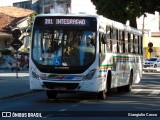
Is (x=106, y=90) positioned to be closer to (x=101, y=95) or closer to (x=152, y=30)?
(x=101, y=95)

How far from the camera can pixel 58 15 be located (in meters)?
20.4

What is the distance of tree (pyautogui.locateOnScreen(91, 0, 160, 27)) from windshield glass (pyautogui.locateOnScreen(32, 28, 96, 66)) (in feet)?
69.9

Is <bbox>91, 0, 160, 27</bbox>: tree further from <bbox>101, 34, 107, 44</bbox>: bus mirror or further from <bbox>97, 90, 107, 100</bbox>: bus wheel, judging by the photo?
<bbox>101, 34, 107, 44</bbox>: bus mirror

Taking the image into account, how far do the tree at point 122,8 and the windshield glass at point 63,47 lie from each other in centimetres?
2130

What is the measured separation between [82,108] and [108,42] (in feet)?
16.6

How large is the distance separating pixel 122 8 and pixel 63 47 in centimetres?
2696

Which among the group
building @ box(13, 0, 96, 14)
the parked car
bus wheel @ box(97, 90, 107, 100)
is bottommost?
the parked car

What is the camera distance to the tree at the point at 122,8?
42312mm

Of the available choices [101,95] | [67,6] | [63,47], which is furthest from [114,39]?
[67,6]

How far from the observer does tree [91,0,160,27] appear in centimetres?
4231

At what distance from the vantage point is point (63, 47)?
65.6 ft

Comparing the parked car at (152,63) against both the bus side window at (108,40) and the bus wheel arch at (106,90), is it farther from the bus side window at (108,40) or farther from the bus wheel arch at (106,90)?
the bus wheel arch at (106,90)

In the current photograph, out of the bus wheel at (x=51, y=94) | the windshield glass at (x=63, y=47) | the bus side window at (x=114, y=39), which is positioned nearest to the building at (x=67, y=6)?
the bus side window at (x=114, y=39)

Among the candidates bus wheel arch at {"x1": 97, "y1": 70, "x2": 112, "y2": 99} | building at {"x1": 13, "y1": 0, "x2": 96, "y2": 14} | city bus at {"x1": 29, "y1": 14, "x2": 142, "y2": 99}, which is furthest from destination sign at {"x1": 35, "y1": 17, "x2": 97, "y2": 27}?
building at {"x1": 13, "y1": 0, "x2": 96, "y2": 14}
